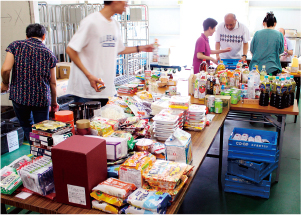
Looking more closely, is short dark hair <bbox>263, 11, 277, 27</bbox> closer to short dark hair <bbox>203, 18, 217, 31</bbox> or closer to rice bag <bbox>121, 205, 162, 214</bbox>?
short dark hair <bbox>203, 18, 217, 31</bbox>

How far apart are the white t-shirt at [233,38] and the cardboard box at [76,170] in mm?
4323

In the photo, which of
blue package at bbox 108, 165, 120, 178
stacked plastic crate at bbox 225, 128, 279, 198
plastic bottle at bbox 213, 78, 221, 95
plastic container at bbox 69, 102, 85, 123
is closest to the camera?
blue package at bbox 108, 165, 120, 178

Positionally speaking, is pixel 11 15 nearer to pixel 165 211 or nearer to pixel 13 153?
pixel 13 153

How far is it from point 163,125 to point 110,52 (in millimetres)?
950

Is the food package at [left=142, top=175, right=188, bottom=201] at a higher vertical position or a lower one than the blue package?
lower

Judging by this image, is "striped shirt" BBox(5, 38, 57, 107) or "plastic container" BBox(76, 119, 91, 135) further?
"striped shirt" BBox(5, 38, 57, 107)

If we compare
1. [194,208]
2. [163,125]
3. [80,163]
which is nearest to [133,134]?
[163,125]

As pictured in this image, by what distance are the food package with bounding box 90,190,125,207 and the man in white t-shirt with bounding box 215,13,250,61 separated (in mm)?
4177

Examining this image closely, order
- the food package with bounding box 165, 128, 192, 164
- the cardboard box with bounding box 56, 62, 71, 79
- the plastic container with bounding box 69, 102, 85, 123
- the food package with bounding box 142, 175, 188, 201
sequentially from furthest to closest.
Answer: the cardboard box with bounding box 56, 62, 71, 79
the plastic container with bounding box 69, 102, 85, 123
the food package with bounding box 165, 128, 192, 164
the food package with bounding box 142, 175, 188, 201

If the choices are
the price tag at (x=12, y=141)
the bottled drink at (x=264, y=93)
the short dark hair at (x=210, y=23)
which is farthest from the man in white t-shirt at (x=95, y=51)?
the short dark hair at (x=210, y=23)

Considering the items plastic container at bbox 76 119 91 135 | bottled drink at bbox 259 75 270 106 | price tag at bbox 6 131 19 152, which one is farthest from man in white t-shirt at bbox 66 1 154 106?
price tag at bbox 6 131 19 152

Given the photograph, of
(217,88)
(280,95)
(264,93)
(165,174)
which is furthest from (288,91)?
(165,174)

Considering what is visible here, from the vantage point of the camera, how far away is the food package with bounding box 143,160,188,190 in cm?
143

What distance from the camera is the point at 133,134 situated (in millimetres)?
2084
